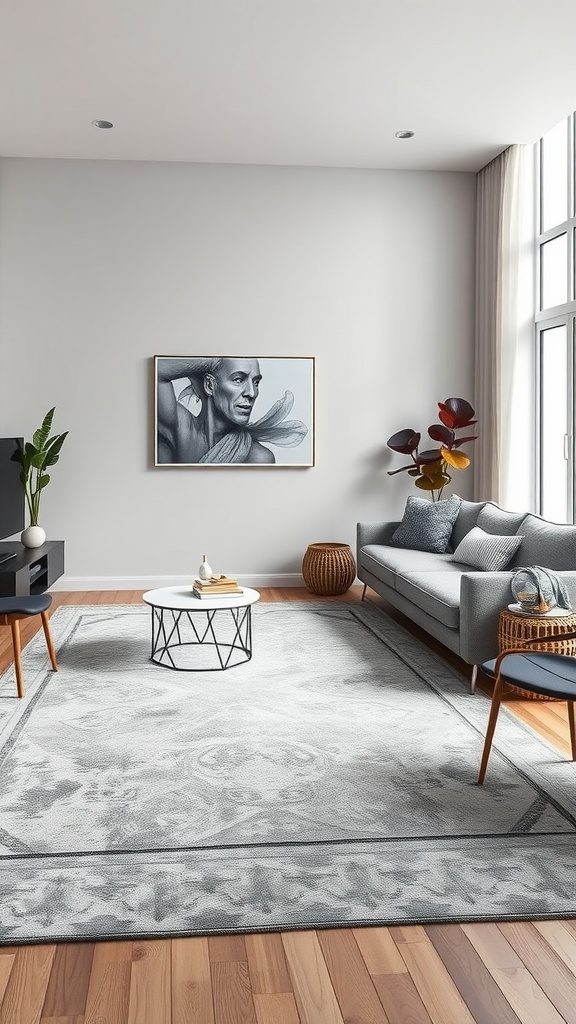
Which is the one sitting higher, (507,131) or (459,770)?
(507,131)

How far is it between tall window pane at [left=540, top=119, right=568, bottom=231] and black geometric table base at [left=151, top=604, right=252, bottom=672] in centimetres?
366

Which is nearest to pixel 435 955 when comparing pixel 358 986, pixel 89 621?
pixel 358 986

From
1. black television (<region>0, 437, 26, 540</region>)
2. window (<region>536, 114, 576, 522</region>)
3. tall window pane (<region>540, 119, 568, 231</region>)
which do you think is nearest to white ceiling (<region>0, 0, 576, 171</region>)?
tall window pane (<region>540, 119, 568, 231</region>)

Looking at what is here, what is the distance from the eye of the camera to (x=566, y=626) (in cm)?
374

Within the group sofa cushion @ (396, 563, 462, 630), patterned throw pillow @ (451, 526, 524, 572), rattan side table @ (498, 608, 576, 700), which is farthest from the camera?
patterned throw pillow @ (451, 526, 524, 572)

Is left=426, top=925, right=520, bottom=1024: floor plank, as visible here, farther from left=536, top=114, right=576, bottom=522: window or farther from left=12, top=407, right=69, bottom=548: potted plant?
left=12, top=407, right=69, bottom=548: potted plant

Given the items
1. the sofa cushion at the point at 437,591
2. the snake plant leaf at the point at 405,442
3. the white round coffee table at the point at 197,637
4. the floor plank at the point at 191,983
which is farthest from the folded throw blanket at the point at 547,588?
the snake plant leaf at the point at 405,442

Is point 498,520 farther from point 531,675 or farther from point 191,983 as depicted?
point 191,983

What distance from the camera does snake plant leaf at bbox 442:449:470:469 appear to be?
6.29m

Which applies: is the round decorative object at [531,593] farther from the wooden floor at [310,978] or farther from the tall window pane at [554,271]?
the tall window pane at [554,271]

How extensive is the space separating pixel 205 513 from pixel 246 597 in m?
2.40

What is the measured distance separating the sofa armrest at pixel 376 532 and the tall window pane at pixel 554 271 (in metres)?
1.99

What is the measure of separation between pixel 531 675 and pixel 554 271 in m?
4.27

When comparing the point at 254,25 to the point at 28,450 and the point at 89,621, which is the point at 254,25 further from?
the point at 89,621
